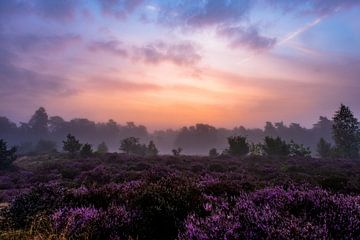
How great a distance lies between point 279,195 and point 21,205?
17.4 feet

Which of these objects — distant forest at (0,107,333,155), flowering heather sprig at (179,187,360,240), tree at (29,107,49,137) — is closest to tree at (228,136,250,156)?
flowering heather sprig at (179,187,360,240)

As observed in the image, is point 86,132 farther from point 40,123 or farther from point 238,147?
point 238,147

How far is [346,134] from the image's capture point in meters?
50.9

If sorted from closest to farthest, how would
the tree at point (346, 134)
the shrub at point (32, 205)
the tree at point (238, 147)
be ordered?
1. the shrub at point (32, 205)
2. the tree at point (238, 147)
3. the tree at point (346, 134)

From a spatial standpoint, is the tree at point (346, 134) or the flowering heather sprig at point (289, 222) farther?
the tree at point (346, 134)

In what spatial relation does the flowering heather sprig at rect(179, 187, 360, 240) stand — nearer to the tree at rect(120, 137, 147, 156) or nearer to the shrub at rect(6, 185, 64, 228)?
the shrub at rect(6, 185, 64, 228)

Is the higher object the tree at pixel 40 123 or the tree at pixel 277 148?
the tree at pixel 40 123

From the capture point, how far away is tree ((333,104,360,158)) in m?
50.1

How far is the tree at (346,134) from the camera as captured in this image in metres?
50.1

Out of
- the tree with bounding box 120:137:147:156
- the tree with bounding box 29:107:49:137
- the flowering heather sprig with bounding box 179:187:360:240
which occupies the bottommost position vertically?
the tree with bounding box 120:137:147:156

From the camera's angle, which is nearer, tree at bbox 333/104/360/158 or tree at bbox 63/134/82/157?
tree at bbox 63/134/82/157

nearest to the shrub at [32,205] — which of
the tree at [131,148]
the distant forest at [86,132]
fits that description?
the tree at [131,148]

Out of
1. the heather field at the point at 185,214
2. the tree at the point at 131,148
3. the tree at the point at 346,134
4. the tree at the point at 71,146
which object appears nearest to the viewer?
the heather field at the point at 185,214

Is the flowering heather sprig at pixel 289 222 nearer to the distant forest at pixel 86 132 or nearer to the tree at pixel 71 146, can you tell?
the tree at pixel 71 146
